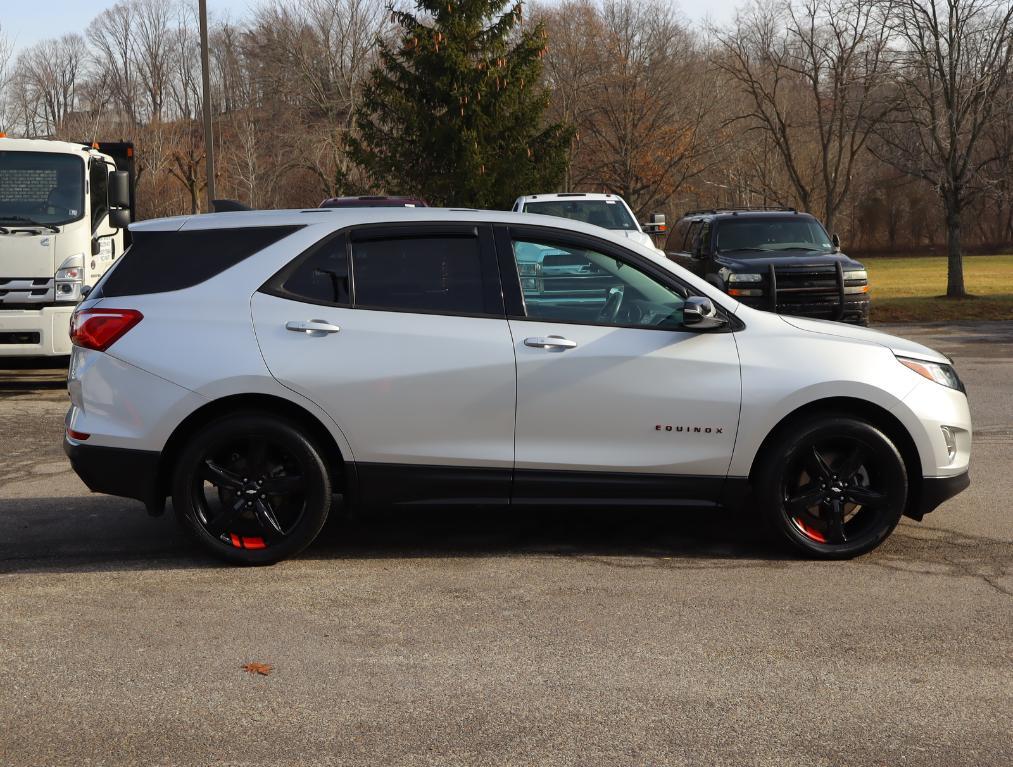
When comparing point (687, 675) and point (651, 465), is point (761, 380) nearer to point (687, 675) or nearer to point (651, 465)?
point (651, 465)


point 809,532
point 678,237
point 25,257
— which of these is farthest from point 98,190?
point 678,237

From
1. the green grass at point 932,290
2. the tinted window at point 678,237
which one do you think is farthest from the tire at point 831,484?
the green grass at point 932,290

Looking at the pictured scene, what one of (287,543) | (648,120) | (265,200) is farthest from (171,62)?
(287,543)

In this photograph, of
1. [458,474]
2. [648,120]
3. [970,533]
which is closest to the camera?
[458,474]

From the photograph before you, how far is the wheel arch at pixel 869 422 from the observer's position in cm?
A: 599

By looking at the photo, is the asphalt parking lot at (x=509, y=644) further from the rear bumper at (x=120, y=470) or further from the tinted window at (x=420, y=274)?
the tinted window at (x=420, y=274)

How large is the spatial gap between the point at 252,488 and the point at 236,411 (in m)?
0.39

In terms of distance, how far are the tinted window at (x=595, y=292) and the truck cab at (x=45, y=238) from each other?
7.86 m

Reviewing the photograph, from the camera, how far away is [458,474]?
5.86m

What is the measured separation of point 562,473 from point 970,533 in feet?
8.03

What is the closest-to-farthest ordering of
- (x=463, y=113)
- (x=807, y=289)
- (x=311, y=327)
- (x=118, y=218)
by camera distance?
1. (x=311, y=327)
2. (x=118, y=218)
3. (x=807, y=289)
4. (x=463, y=113)

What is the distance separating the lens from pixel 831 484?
19.6 feet

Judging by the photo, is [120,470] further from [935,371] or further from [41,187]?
[41,187]

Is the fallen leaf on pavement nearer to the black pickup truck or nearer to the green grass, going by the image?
the black pickup truck
